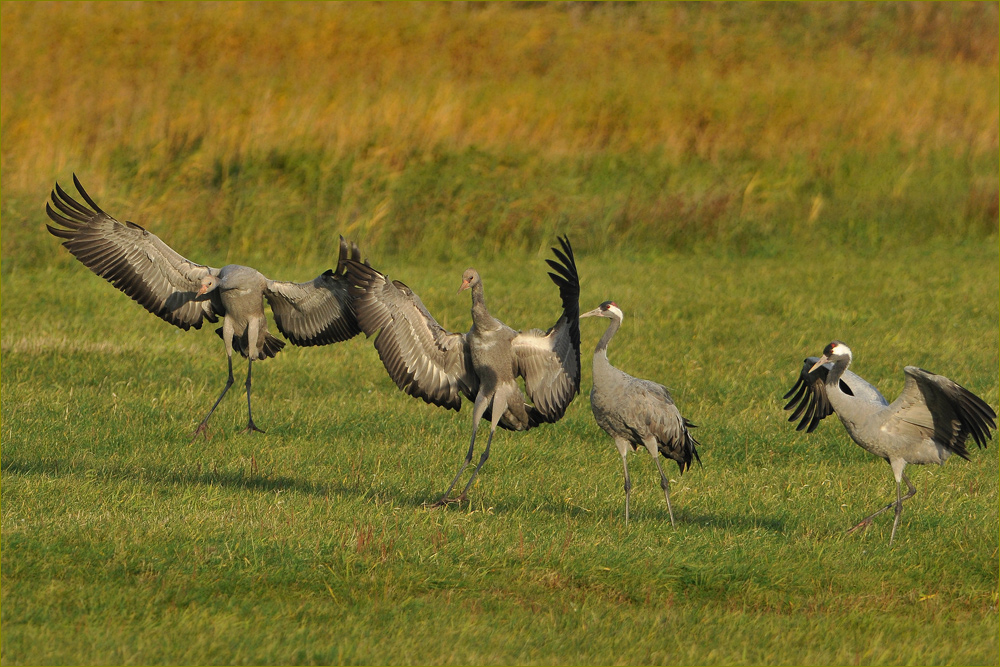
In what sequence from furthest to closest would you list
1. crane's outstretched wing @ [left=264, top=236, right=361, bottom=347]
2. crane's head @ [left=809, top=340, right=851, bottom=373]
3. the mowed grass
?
A: 1. crane's outstretched wing @ [left=264, top=236, right=361, bottom=347]
2. crane's head @ [left=809, top=340, right=851, bottom=373]
3. the mowed grass

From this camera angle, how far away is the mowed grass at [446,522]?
6.09 meters

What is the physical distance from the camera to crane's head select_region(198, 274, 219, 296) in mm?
9641

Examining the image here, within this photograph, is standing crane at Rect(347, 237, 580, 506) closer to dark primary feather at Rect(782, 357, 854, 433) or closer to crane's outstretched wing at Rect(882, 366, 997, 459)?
dark primary feather at Rect(782, 357, 854, 433)

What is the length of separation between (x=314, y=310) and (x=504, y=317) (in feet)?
15.9

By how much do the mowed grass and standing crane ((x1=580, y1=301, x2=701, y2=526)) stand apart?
54cm

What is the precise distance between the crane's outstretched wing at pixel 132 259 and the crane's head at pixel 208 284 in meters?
0.13

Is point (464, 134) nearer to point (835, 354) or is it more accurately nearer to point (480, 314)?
point (480, 314)

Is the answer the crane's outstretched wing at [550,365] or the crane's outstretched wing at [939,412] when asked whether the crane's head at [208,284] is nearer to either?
the crane's outstretched wing at [550,365]

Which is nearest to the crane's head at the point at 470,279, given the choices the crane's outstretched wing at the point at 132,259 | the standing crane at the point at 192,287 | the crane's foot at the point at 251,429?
the standing crane at the point at 192,287

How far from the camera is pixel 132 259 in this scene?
9719 millimetres

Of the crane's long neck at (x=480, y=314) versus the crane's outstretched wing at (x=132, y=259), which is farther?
the crane's outstretched wing at (x=132, y=259)

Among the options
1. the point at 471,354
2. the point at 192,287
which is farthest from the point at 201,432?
the point at 471,354

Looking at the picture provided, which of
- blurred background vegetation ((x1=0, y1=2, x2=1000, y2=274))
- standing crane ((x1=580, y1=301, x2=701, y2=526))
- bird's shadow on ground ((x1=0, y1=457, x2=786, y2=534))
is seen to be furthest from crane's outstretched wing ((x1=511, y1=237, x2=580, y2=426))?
blurred background vegetation ((x1=0, y1=2, x2=1000, y2=274))

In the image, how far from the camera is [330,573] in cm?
666
